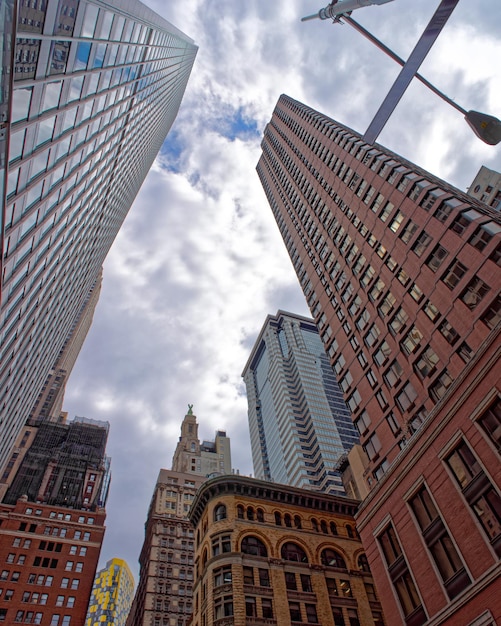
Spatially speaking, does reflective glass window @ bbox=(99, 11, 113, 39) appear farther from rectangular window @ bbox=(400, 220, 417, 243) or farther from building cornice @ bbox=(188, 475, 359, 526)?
building cornice @ bbox=(188, 475, 359, 526)

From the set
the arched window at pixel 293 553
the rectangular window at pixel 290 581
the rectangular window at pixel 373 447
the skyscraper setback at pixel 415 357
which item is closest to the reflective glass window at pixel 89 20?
the skyscraper setback at pixel 415 357

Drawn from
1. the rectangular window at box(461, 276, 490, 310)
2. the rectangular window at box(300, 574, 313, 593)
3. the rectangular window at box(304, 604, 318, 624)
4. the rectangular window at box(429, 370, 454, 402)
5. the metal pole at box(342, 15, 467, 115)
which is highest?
the rectangular window at box(461, 276, 490, 310)

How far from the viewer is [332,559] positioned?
49500mm

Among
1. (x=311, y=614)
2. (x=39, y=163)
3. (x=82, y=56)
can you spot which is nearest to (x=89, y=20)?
(x=82, y=56)

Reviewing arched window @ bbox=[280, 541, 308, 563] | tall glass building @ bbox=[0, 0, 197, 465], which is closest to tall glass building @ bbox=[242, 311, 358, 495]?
arched window @ bbox=[280, 541, 308, 563]

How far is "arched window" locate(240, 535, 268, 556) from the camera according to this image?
46.0m

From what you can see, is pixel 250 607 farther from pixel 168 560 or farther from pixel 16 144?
pixel 168 560

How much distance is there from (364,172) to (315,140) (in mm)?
26112

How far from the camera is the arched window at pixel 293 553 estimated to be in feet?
156

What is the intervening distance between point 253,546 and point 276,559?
8.74ft

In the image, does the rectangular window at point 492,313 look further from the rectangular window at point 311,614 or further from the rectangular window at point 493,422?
the rectangular window at point 311,614

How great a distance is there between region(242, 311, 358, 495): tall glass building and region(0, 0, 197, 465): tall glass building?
4442 inches

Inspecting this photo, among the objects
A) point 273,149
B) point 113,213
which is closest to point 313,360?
point 273,149

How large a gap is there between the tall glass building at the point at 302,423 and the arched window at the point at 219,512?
317ft
